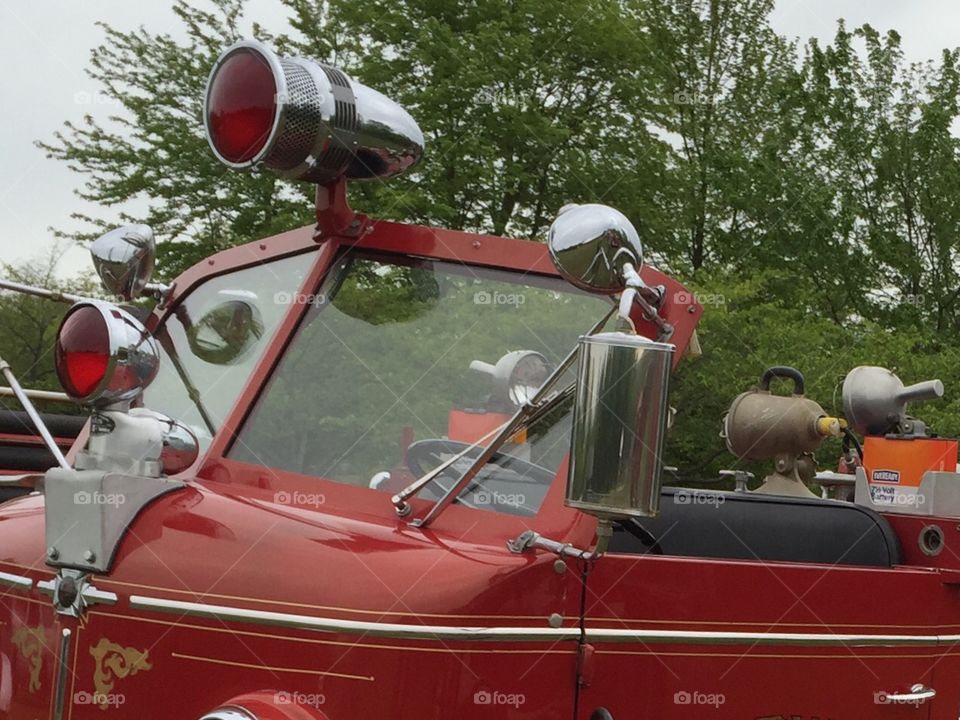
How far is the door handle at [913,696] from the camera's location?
351cm

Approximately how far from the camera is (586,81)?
18.0 m

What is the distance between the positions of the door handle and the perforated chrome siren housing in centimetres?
188

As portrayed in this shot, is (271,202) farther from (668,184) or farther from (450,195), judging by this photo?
(668,184)

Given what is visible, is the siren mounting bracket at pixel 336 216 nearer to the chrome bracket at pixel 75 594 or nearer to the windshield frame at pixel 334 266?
the windshield frame at pixel 334 266

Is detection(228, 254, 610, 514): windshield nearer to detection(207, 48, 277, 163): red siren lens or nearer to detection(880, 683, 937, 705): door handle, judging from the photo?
detection(207, 48, 277, 163): red siren lens

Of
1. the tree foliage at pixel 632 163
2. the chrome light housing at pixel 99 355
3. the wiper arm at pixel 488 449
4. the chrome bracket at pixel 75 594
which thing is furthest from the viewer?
the tree foliage at pixel 632 163

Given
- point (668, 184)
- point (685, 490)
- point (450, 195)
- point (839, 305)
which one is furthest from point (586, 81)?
point (685, 490)

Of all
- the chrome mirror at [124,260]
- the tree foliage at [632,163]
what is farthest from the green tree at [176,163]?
the chrome mirror at [124,260]

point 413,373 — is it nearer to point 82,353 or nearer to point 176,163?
point 82,353

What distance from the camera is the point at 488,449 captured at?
2.84 metres

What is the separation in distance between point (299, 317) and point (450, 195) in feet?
40.9

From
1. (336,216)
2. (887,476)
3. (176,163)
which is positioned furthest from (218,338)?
(176,163)

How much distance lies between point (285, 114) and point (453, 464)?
0.88 meters

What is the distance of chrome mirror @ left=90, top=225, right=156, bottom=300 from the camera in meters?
4.11
